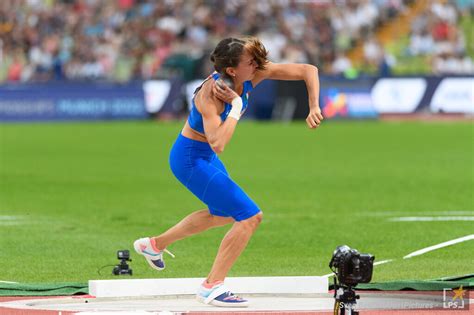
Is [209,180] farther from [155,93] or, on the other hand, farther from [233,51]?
[155,93]

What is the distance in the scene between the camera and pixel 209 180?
9664 millimetres

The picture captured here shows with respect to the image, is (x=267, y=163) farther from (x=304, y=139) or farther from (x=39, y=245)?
(x=39, y=245)

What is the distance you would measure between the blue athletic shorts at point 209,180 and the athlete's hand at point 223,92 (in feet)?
1.82

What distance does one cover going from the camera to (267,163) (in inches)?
1000

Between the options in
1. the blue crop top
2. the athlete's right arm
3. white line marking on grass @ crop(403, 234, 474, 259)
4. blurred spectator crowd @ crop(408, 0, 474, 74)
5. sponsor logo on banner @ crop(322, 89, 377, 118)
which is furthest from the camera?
blurred spectator crowd @ crop(408, 0, 474, 74)

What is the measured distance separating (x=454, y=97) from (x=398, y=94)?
1.83m

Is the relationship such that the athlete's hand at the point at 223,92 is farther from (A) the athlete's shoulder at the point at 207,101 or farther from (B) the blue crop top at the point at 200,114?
(B) the blue crop top at the point at 200,114

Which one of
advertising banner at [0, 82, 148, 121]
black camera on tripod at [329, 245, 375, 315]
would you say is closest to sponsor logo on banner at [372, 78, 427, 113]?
advertising banner at [0, 82, 148, 121]

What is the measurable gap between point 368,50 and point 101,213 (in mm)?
28033

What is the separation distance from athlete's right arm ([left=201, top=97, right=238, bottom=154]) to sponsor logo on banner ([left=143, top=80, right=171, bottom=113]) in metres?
29.4

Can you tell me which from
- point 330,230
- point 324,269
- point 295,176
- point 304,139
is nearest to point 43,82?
point 304,139

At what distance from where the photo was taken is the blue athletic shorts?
957 cm

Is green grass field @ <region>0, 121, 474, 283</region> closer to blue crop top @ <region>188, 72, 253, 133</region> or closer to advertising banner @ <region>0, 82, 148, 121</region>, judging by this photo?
blue crop top @ <region>188, 72, 253, 133</region>

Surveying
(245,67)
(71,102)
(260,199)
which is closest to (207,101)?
(245,67)
